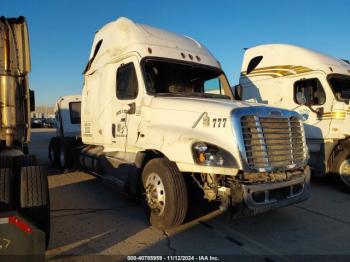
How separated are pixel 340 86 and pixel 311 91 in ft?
2.40

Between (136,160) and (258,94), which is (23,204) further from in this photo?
(258,94)

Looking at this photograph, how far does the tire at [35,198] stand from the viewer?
13.3 feet

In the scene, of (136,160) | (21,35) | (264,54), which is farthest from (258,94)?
(21,35)

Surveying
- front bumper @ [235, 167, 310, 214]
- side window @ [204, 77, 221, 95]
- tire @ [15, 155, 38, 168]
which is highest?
side window @ [204, 77, 221, 95]

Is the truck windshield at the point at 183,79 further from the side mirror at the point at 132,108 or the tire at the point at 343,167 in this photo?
the tire at the point at 343,167

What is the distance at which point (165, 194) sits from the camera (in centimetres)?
534

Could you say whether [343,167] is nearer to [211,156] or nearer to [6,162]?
[211,156]

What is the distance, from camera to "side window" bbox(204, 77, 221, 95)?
288 inches

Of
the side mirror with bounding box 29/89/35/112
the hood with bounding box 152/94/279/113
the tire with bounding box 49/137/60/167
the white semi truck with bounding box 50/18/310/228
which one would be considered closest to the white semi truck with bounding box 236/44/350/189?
the white semi truck with bounding box 50/18/310/228

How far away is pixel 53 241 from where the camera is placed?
16.6 feet

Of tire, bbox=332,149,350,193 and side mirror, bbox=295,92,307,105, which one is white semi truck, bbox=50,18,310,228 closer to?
side mirror, bbox=295,92,307,105

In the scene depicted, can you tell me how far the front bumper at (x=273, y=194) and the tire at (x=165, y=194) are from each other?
93cm

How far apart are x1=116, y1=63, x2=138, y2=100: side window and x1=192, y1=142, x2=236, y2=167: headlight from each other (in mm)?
2102

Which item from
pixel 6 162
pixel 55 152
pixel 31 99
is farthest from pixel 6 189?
pixel 55 152
